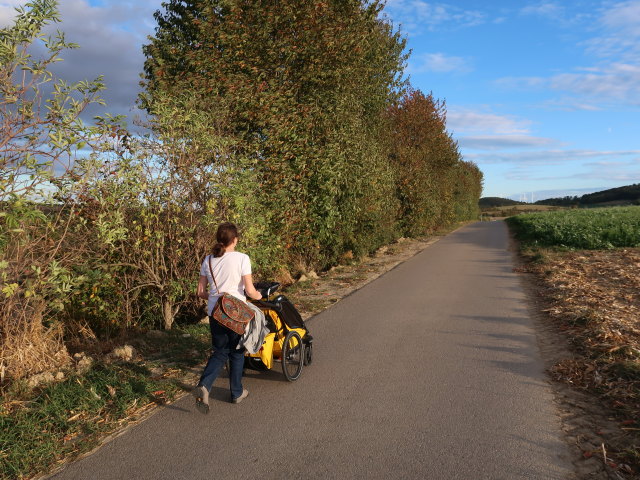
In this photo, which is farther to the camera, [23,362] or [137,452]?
[23,362]

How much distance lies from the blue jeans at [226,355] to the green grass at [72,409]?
69cm

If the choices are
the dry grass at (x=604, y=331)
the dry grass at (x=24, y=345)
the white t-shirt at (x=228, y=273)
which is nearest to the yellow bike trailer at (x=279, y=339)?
the white t-shirt at (x=228, y=273)

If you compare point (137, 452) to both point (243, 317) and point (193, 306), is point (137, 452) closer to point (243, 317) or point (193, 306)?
point (243, 317)

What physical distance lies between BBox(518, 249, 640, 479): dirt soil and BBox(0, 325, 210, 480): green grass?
3.89 meters

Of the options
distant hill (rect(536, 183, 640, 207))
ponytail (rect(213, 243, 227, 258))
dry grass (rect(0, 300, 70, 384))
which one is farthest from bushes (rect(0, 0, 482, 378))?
distant hill (rect(536, 183, 640, 207))

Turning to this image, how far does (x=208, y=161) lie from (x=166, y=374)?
3.82 m

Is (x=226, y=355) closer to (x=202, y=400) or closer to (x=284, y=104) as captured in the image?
(x=202, y=400)

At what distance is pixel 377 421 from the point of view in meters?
4.26

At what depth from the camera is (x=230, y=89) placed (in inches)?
401

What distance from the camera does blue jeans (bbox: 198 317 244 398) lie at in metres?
4.64

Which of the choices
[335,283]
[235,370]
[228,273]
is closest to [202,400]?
[235,370]

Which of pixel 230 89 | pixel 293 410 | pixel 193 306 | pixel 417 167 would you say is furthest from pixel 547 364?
pixel 417 167

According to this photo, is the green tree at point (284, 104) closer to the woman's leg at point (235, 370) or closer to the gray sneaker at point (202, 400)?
the woman's leg at point (235, 370)

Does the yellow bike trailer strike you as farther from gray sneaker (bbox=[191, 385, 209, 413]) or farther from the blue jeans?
gray sneaker (bbox=[191, 385, 209, 413])
